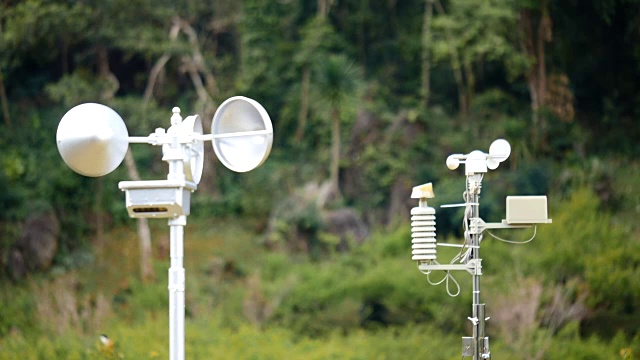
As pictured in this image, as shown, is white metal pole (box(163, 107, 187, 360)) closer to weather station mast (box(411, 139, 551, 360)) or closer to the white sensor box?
weather station mast (box(411, 139, 551, 360))

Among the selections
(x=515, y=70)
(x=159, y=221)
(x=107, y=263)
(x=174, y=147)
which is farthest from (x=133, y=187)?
(x=515, y=70)

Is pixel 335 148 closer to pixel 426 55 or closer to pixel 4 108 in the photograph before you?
pixel 426 55

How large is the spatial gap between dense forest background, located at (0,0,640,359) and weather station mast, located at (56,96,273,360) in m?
4.41

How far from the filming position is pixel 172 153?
620cm

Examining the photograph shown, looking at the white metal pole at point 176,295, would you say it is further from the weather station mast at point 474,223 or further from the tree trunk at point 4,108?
the tree trunk at point 4,108

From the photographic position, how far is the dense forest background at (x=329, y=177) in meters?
13.0

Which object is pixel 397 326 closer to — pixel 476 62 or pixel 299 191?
pixel 299 191

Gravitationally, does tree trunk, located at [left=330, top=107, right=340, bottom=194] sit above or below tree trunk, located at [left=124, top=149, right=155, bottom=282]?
above

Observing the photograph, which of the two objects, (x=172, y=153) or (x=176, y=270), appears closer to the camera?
(x=176, y=270)

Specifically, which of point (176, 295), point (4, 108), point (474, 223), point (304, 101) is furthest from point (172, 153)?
point (304, 101)

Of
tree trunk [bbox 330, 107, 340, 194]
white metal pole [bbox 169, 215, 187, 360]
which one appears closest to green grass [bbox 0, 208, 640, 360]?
tree trunk [bbox 330, 107, 340, 194]

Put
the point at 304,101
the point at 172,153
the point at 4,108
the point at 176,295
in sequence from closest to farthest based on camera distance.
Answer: the point at 176,295, the point at 172,153, the point at 4,108, the point at 304,101

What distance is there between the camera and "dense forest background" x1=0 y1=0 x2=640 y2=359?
1299cm

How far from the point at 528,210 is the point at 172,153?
251cm
